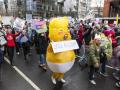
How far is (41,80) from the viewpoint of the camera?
8.49m

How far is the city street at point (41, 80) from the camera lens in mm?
7836

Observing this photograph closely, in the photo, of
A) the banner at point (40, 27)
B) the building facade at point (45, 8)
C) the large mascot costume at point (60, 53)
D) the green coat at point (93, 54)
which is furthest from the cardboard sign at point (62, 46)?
the building facade at point (45, 8)

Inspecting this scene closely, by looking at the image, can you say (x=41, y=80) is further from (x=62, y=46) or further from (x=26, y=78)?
(x=62, y=46)

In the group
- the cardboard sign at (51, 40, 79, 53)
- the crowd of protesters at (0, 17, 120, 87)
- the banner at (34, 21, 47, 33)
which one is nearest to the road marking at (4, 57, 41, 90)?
the crowd of protesters at (0, 17, 120, 87)

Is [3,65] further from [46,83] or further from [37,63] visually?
[46,83]

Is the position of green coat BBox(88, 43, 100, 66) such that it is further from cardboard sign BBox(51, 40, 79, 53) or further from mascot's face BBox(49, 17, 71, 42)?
mascot's face BBox(49, 17, 71, 42)

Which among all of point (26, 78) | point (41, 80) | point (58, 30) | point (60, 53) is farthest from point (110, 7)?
point (60, 53)

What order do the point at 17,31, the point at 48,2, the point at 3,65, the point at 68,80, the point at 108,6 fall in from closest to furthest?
1. the point at 68,80
2. the point at 3,65
3. the point at 17,31
4. the point at 108,6
5. the point at 48,2

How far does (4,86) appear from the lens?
782 centimetres

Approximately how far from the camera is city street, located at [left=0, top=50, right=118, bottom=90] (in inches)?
309

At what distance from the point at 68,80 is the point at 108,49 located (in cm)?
175

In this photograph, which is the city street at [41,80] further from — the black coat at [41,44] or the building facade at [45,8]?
the building facade at [45,8]

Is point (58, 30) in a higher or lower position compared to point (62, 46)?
higher

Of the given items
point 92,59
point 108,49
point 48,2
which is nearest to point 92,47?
point 92,59
